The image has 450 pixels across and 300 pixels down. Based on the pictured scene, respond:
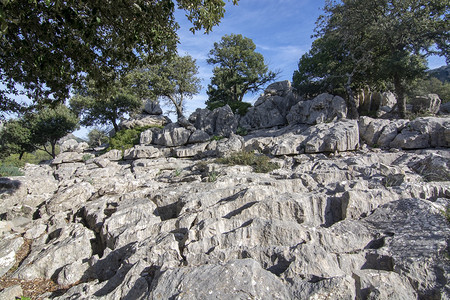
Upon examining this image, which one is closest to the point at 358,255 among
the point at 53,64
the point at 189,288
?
the point at 189,288

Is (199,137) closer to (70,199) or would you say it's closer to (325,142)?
(325,142)

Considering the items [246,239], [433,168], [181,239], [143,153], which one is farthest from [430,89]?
[181,239]

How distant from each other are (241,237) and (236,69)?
37975 millimetres

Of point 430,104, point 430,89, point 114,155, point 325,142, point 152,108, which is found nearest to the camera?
point 325,142

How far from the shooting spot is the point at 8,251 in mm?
7781

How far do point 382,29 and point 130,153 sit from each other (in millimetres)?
25775

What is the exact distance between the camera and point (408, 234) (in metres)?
5.00

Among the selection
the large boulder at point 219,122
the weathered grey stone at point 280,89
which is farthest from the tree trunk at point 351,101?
the large boulder at point 219,122

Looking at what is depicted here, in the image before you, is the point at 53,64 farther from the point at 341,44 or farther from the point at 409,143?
the point at 341,44

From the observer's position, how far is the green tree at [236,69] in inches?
1550

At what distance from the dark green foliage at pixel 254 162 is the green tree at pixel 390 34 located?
15.1 meters

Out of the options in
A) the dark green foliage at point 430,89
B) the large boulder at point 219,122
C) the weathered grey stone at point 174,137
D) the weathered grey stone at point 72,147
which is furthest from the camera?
the weathered grey stone at point 72,147

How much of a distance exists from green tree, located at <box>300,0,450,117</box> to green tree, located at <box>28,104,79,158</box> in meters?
36.4

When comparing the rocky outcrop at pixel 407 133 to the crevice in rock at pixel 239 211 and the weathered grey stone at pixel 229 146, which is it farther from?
the crevice in rock at pixel 239 211
